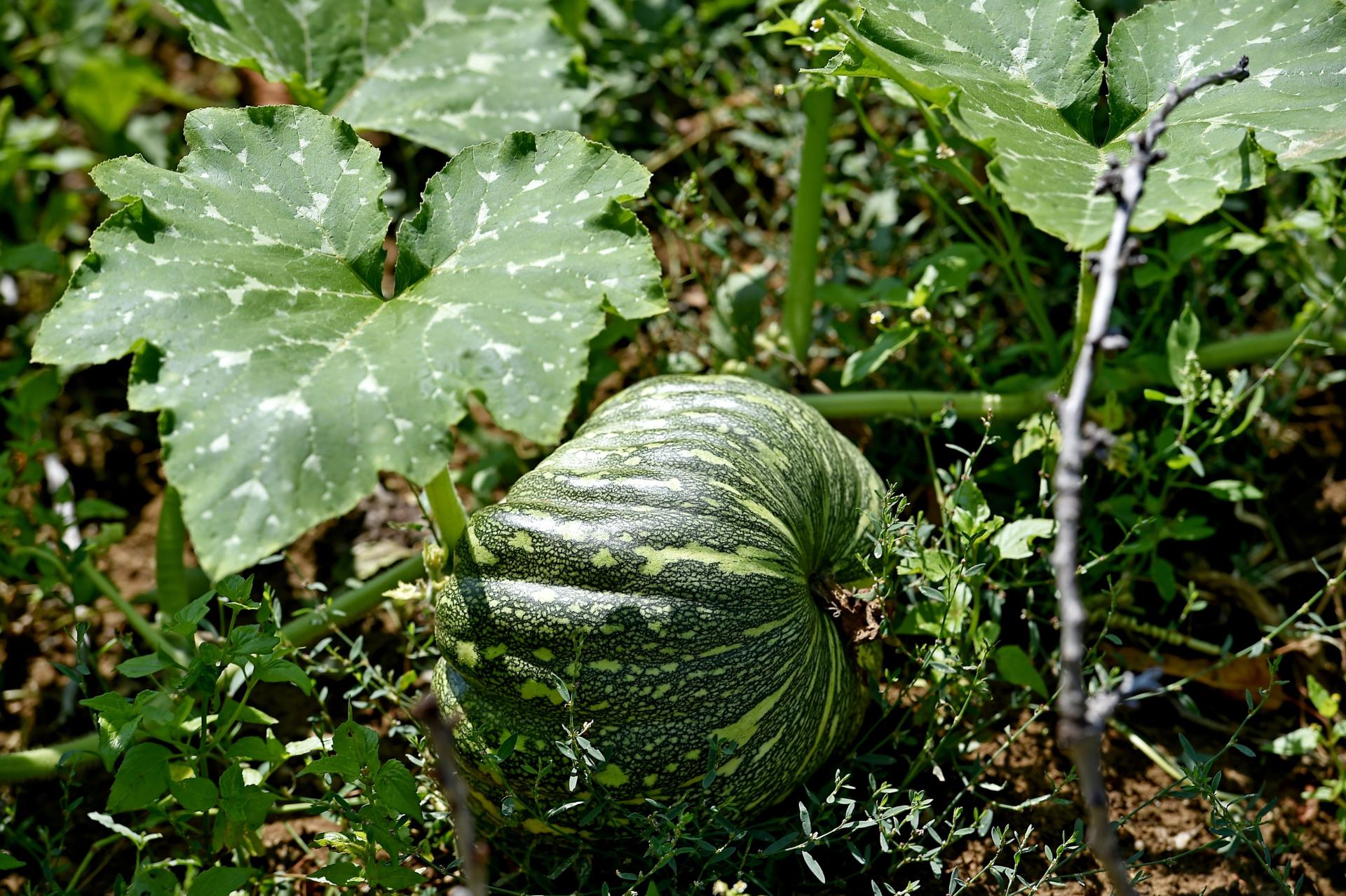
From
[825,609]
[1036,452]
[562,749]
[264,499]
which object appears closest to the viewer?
[264,499]

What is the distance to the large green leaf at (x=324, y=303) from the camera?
1.97 meters

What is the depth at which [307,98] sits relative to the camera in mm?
3117

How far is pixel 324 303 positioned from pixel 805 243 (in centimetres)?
158

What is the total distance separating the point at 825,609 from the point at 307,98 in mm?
2008

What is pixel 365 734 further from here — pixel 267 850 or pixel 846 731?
pixel 846 731

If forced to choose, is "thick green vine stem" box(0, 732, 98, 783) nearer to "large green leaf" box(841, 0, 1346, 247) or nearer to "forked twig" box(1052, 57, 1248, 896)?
"forked twig" box(1052, 57, 1248, 896)

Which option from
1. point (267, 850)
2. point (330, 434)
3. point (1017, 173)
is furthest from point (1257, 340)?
point (267, 850)

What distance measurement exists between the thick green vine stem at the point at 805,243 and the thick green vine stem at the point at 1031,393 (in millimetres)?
242

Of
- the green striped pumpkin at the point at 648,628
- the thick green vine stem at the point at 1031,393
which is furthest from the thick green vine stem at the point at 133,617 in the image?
the thick green vine stem at the point at 1031,393

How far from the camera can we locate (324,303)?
2264mm

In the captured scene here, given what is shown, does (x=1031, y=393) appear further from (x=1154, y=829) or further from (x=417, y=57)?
(x=417, y=57)

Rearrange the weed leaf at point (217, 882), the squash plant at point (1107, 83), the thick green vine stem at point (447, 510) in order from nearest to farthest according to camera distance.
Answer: the weed leaf at point (217, 882), the squash plant at point (1107, 83), the thick green vine stem at point (447, 510)

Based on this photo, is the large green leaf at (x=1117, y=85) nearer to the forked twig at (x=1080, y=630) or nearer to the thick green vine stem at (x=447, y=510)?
the forked twig at (x=1080, y=630)

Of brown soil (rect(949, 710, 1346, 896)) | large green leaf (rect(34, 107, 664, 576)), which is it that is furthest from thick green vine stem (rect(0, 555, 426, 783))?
brown soil (rect(949, 710, 1346, 896))
